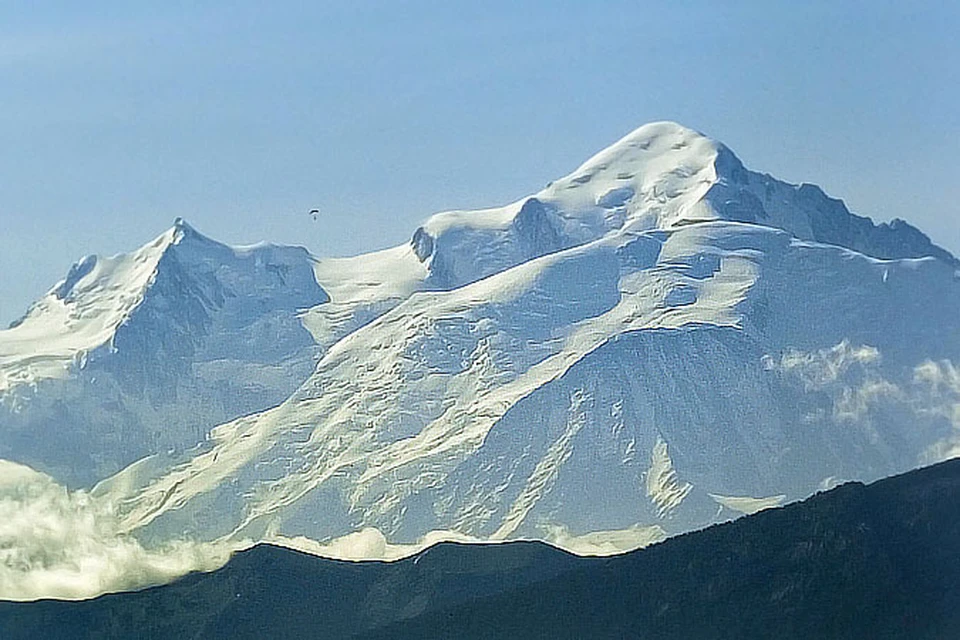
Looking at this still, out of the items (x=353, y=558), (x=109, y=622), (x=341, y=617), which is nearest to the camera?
(x=341, y=617)

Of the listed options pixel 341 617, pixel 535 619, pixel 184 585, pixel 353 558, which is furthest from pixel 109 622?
pixel 535 619

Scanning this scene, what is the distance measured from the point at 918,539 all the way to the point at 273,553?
204 feet

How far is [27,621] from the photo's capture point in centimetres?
16250

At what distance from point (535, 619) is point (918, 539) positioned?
2475cm

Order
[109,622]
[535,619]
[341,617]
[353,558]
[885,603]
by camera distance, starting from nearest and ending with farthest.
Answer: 1. [885,603]
2. [535,619]
3. [341,617]
4. [109,622]
5. [353,558]

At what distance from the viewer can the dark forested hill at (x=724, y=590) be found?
393ft

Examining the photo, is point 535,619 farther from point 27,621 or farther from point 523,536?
point 523,536

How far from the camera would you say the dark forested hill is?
120m

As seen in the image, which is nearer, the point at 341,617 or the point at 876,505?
the point at 876,505

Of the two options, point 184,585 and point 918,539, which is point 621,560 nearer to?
point 918,539

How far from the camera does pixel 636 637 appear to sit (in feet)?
396

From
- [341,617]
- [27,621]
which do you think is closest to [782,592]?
[341,617]

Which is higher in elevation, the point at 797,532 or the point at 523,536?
the point at 797,532

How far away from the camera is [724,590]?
12344cm
